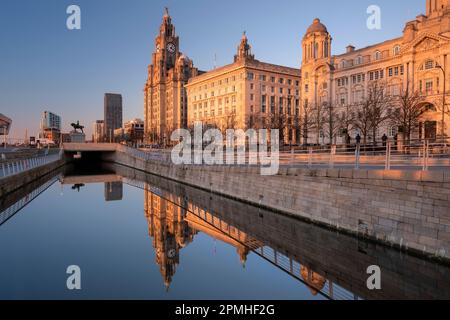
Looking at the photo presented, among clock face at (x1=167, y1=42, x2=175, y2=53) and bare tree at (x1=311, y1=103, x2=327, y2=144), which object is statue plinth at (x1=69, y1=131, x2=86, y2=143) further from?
clock face at (x1=167, y1=42, x2=175, y2=53)

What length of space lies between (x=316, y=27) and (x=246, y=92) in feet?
75.4

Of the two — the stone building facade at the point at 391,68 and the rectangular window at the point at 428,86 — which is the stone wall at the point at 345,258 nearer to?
the stone building facade at the point at 391,68

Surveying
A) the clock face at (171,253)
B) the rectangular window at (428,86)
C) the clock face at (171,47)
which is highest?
the clock face at (171,47)

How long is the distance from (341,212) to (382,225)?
2.10 meters

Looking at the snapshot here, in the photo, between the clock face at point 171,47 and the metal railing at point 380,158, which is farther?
the clock face at point 171,47

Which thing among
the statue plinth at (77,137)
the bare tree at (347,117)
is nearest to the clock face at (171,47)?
the statue plinth at (77,137)

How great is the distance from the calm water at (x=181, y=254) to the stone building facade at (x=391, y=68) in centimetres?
3017

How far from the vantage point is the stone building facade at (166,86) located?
135m

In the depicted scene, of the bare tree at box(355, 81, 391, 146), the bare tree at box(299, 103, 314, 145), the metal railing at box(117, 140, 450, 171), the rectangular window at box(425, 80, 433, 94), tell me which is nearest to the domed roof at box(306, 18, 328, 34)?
the bare tree at box(299, 103, 314, 145)

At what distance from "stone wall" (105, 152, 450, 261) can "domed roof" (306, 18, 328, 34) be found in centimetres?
6057

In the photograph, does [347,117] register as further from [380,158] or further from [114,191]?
[114,191]

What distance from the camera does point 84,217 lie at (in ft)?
69.5
